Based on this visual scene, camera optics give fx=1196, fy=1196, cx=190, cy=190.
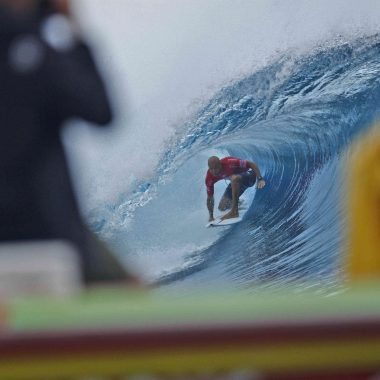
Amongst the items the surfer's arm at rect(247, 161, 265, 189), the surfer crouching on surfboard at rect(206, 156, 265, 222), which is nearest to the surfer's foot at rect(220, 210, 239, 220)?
the surfer crouching on surfboard at rect(206, 156, 265, 222)

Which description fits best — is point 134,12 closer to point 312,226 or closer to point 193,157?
point 193,157

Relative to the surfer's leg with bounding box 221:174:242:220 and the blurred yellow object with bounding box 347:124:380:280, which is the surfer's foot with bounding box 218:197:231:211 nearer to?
the surfer's leg with bounding box 221:174:242:220

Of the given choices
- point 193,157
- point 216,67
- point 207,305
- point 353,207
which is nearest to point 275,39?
point 216,67

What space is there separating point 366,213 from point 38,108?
1.67 ft

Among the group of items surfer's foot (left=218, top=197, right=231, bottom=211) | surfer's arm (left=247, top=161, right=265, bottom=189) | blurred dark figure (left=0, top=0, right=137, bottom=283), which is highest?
blurred dark figure (left=0, top=0, right=137, bottom=283)

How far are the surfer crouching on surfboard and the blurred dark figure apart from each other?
4.73 m

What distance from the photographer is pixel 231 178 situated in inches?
237

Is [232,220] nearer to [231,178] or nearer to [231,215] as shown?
[231,215]

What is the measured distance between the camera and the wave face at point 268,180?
6074mm

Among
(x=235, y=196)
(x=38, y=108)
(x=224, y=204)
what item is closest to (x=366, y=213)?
(x=38, y=108)

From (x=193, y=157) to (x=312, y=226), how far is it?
0.72m

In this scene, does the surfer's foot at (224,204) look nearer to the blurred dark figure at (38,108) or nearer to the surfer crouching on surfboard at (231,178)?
the surfer crouching on surfboard at (231,178)

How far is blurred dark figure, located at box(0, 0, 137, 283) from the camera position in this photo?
118 cm

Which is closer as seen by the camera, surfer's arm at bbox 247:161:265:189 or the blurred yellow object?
the blurred yellow object
